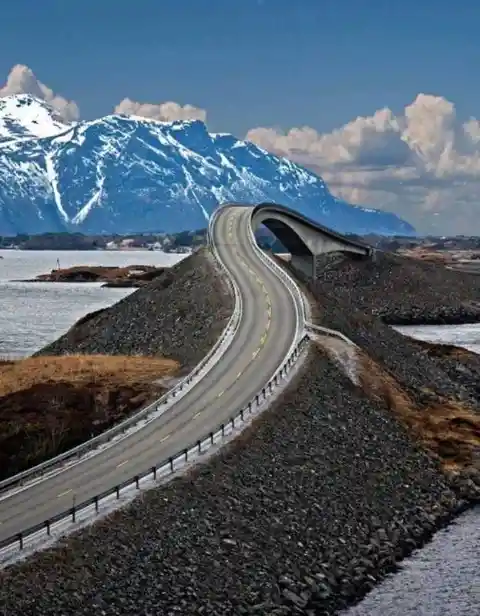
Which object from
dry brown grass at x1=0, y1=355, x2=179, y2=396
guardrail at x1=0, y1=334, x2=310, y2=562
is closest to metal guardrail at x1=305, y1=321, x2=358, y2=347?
dry brown grass at x1=0, y1=355, x2=179, y2=396

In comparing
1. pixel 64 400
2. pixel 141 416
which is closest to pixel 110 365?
pixel 64 400

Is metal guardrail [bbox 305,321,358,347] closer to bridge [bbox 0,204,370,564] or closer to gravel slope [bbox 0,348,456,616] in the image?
bridge [bbox 0,204,370,564]

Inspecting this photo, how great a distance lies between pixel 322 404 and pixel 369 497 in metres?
10.3

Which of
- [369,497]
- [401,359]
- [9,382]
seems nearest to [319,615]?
[369,497]

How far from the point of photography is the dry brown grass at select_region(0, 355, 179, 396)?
177ft

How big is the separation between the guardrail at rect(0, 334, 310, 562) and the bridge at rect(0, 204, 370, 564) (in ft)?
0.11

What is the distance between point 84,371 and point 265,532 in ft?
84.5

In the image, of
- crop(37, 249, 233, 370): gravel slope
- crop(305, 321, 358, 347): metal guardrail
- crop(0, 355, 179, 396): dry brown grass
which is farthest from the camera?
crop(37, 249, 233, 370): gravel slope

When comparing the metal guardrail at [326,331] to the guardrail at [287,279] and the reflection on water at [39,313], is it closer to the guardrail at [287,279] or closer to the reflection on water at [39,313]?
the guardrail at [287,279]

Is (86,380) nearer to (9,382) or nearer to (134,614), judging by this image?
(9,382)

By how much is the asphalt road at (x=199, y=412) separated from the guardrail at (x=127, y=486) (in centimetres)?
64

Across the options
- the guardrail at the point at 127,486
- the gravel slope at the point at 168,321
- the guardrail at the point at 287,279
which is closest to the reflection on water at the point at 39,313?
the gravel slope at the point at 168,321

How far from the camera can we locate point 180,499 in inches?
1363

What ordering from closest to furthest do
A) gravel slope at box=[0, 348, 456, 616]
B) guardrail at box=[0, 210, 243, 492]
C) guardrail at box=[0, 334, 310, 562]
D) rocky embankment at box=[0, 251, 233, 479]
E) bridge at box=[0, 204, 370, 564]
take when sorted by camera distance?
gravel slope at box=[0, 348, 456, 616] < guardrail at box=[0, 334, 310, 562] < bridge at box=[0, 204, 370, 564] < guardrail at box=[0, 210, 243, 492] < rocky embankment at box=[0, 251, 233, 479]
